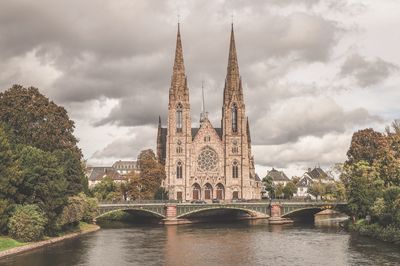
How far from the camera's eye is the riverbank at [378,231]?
6403cm

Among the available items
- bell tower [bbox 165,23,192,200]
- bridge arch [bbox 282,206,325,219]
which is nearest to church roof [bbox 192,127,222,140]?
bell tower [bbox 165,23,192,200]

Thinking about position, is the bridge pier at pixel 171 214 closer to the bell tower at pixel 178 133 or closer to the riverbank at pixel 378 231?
the bell tower at pixel 178 133

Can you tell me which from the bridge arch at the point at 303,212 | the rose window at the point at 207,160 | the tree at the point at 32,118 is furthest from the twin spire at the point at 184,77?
the tree at the point at 32,118

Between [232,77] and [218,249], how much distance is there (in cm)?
8457

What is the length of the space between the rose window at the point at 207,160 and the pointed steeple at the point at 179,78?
14773mm

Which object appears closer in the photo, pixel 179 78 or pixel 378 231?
pixel 378 231

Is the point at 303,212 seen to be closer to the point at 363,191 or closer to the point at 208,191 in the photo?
the point at 363,191

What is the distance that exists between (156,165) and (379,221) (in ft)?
221

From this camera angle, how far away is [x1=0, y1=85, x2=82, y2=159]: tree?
76.1 m

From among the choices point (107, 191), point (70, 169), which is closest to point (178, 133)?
point (107, 191)

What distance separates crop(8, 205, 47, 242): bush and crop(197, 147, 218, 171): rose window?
257 feet

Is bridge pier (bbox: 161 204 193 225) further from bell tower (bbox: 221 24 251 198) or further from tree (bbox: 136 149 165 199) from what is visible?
bell tower (bbox: 221 24 251 198)

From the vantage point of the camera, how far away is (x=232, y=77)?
471ft

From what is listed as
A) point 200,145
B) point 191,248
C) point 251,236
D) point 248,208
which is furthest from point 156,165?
point 191,248
